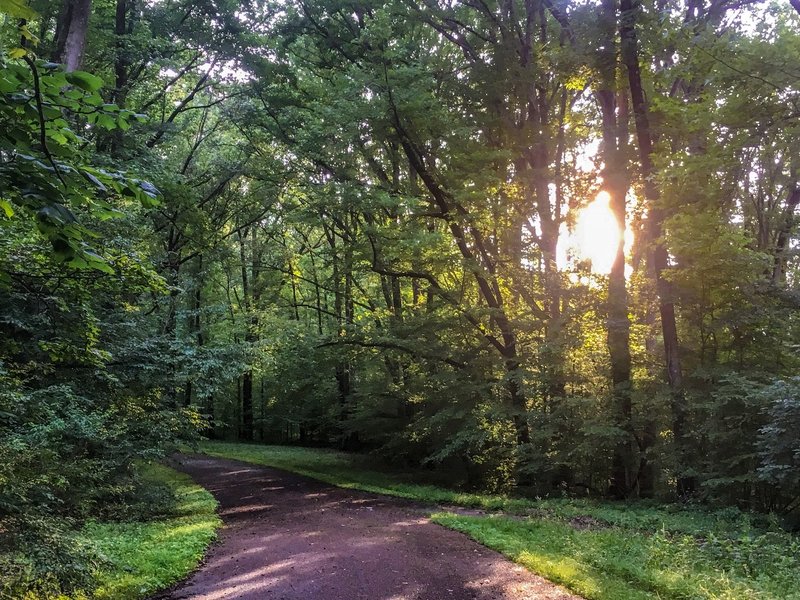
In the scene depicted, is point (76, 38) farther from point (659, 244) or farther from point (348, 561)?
point (659, 244)

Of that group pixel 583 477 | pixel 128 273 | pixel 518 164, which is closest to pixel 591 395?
pixel 583 477

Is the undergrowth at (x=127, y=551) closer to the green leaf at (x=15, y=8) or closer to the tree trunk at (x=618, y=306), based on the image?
the green leaf at (x=15, y=8)

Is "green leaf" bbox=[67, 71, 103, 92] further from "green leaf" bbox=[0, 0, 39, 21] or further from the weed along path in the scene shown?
the weed along path

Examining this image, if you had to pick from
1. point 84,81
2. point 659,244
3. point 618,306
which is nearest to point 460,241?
point 618,306

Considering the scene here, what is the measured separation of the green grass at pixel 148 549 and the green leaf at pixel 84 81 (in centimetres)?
387

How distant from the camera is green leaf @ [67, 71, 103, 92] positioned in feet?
7.02

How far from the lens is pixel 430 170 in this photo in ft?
48.2

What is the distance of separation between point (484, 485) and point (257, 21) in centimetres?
1594

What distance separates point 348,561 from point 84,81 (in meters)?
6.40

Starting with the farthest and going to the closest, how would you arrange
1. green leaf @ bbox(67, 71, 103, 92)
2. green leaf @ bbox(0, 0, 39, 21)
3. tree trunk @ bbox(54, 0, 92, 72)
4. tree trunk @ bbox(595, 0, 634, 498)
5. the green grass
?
1. tree trunk @ bbox(595, 0, 634, 498)
2. tree trunk @ bbox(54, 0, 92, 72)
3. the green grass
4. green leaf @ bbox(67, 71, 103, 92)
5. green leaf @ bbox(0, 0, 39, 21)

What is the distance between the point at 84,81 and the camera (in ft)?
7.09

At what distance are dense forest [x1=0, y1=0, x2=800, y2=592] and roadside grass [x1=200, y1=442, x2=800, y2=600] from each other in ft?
3.62

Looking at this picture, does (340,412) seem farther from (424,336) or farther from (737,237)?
(737,237)

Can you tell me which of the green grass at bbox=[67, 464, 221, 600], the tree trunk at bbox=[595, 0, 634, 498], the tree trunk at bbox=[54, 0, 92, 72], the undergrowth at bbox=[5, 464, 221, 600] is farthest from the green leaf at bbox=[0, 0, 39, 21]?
the tree trunk at bbox=[595, 0, 634, 498]
